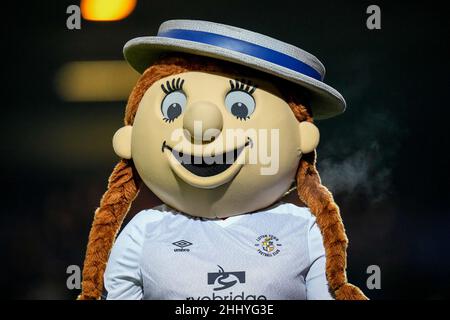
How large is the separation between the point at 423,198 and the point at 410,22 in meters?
0.54

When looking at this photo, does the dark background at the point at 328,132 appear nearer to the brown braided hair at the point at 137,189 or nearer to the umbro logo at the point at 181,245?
the brown braided hair at the point at 137,189

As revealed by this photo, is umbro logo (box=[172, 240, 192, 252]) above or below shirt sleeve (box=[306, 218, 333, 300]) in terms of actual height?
above

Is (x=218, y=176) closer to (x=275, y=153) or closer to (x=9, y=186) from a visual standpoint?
(x=275, y=153)

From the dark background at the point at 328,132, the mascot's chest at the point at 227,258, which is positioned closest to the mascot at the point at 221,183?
the mascot's chest at the point at 227,258

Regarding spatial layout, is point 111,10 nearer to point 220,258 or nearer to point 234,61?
point 234,61

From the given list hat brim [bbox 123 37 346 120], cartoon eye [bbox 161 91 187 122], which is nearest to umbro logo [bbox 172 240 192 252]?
cartoon eye [bbox 161 91 187 122]

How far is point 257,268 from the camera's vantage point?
1.76 meters

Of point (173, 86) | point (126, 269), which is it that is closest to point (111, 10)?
point (173, 86)

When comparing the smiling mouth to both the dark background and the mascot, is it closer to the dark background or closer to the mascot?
the mascot

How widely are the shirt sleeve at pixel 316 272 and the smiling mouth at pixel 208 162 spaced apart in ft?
0.89

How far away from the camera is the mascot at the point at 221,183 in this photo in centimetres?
175

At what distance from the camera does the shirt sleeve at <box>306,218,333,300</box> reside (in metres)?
1.82

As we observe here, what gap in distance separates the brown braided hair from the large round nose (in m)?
0.14

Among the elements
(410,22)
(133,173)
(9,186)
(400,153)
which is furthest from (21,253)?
(410,22)
